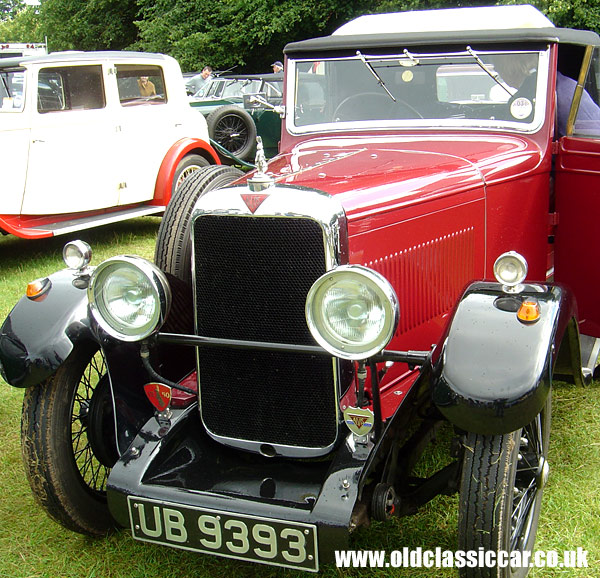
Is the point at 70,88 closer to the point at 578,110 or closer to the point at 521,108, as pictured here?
the point at 521,108

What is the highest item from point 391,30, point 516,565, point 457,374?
Result: point 391,30

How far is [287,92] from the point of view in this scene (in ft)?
11.7

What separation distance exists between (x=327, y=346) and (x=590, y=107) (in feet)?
6.78

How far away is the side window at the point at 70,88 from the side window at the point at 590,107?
15.0 feet

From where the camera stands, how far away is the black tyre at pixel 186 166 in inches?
286

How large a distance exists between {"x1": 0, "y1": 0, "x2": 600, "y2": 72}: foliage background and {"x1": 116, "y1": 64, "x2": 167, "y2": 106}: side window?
26.6ft

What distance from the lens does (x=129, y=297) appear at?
2.30 m

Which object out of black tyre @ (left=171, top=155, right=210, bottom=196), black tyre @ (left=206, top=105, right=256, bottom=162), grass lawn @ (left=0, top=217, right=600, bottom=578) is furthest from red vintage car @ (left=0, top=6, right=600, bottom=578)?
black tyre @ (left=206, top=105, right=256, bottom=162)

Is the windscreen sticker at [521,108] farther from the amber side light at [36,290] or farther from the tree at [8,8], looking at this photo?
the tree at [8,8]

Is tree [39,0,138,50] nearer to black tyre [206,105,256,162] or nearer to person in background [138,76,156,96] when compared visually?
black tyre [206,105,256,162]

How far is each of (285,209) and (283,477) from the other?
32.8 inches

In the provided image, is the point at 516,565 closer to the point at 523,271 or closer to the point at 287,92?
the point at 523,271

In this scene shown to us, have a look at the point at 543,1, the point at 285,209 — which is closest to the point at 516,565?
the point at 285,209

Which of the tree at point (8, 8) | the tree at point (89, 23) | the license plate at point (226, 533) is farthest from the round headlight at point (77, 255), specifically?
the tree at point (8, 8)
